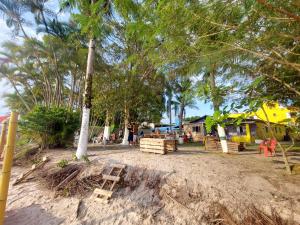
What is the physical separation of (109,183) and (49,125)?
595 cm

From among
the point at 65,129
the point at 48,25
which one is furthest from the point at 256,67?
the point at 48,25

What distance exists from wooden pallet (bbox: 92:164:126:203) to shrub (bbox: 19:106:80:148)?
5226 millimetres

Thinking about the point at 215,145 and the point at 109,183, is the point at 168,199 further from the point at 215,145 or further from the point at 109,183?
the point at 215,145

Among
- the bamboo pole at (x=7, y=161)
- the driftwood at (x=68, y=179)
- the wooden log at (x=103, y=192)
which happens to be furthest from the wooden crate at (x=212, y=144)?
the bamboo pole at (x=7, y=161)

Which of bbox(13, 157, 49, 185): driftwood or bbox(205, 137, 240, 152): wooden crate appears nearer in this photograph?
bbox(13, 157, 49, 185): driftwood

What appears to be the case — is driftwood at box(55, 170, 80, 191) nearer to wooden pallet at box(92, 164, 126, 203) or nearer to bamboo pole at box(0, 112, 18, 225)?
wooden pallet at box(92, 164, 126, 203)

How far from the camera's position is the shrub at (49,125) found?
8961 millimetres

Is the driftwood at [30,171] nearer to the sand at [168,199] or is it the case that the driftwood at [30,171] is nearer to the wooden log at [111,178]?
the sand at [168,199]

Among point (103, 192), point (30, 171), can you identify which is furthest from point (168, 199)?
point (30, 171)

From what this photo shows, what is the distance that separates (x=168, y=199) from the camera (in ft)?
14.8

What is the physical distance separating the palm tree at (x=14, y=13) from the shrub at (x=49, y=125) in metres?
6.75

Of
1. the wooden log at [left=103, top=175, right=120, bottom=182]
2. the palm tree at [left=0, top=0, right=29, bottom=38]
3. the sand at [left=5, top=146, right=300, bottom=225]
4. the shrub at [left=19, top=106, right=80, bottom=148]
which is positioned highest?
the palm tree at [left=0, top=0, right=29, bottom=38]

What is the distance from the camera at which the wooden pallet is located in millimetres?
4771

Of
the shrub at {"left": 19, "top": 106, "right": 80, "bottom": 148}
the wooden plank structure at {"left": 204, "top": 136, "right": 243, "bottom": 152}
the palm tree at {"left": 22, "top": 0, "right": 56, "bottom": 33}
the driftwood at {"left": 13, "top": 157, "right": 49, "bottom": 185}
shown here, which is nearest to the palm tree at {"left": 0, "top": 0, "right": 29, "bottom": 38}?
the palm tree at {"left": 22, "top": 0, "right": 56, "bottom": 33}
